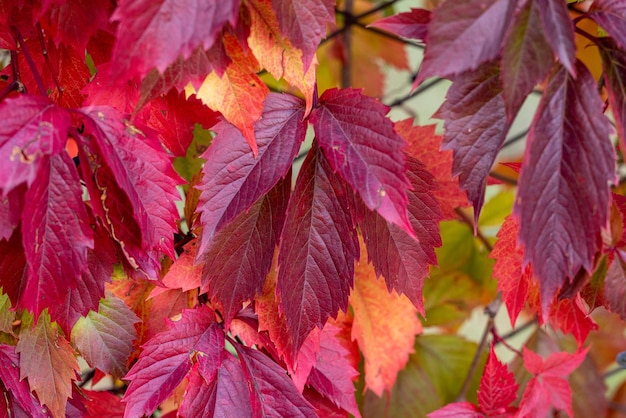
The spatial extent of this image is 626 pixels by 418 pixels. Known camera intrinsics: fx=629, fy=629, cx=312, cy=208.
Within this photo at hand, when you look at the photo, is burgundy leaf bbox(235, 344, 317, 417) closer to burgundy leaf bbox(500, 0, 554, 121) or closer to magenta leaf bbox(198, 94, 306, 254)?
magenta leaf bbox(198, 94, 306, 254)

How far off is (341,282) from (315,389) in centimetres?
→ 15

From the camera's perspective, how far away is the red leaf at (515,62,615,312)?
0.35 m

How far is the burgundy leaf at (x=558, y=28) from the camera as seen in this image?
32cm

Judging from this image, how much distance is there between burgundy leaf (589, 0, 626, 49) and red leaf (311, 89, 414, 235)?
0.44ft

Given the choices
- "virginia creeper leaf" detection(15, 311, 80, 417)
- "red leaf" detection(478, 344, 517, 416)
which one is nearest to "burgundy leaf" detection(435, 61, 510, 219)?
"red leaf" detection(478, 344, 517, 416)

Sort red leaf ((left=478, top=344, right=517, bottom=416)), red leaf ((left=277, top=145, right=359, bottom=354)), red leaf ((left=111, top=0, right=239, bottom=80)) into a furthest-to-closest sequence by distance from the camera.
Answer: red leaf ((left=478, top=344, right=517, bottom=416)), red leaf ((left=277, top=145, right=359, bottom=354)), red leaf ((left=111, top=0, right=239, bottom=80))

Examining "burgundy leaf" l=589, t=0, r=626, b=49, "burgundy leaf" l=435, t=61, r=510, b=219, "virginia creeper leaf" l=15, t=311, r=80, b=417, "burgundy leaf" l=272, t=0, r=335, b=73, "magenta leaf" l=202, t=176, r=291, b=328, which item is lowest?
"virginia creeper leaf" l=15, t=311, r=80, b=417

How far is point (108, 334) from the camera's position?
1.67ft

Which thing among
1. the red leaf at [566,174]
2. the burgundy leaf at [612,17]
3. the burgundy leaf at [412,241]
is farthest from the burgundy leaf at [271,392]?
the burgundy leaf at [612,17]

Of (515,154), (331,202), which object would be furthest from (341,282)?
(515,154)

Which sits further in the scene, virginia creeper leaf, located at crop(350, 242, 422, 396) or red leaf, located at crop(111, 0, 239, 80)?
virginia creeper leaf, located at crop(350, 242, 422, 396)

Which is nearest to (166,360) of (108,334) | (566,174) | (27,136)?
(108,334)

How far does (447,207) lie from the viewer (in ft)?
1.90

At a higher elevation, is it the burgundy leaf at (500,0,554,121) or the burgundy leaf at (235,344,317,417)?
the burgundy leaf at (500,0,554,121)
